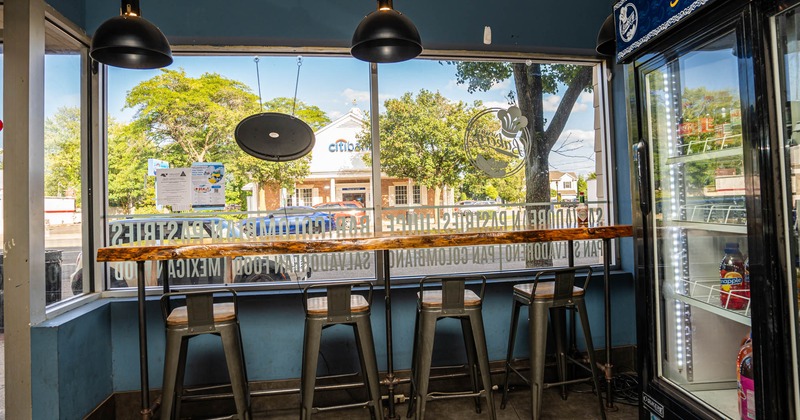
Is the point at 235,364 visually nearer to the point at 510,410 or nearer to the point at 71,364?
the point at 71,364

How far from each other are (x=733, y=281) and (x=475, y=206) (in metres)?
1.63

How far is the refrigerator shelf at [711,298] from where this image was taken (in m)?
1.75

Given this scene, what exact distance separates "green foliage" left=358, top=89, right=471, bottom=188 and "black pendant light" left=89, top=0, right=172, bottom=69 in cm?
133

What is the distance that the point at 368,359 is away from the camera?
7.39ft

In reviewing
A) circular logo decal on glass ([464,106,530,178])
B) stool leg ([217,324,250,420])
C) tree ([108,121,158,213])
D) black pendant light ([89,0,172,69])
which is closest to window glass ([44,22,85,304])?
tree ([108,121,158,213])

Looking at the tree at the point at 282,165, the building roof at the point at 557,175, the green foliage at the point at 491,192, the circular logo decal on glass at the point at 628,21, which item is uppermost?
the circular logo decal on glass at the point at 628,21

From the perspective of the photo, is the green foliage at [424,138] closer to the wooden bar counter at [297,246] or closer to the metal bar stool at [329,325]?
the wooden bar counter at [297,246]

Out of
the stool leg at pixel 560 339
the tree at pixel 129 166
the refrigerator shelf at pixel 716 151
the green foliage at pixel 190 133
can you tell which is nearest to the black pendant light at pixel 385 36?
the green foliage at pixel 190 133

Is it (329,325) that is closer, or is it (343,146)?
(329,325)

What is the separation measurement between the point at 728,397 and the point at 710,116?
4.06 ft

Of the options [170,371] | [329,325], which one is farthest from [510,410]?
[170,371]

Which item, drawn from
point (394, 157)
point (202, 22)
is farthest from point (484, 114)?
point (202, 22)

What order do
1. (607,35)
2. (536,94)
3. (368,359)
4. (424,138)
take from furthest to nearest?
(536,94) → (424,138) → (607,35) → (368,359)

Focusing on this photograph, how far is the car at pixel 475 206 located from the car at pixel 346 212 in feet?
2.23
